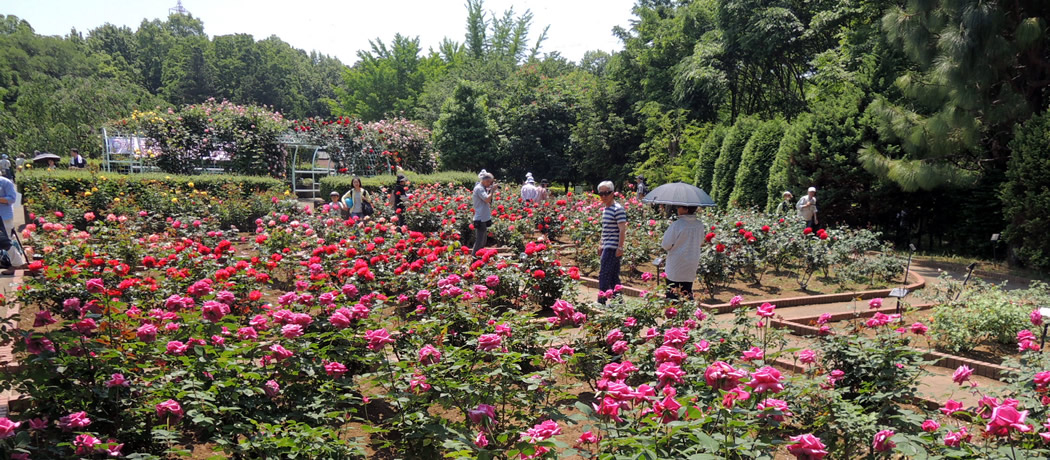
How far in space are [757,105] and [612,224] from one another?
23.0 m

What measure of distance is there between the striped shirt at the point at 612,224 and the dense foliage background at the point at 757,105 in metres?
8.68

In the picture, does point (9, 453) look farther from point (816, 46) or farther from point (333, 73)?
point (333, 73)

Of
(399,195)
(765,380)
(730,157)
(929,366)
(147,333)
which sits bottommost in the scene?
(929,366)

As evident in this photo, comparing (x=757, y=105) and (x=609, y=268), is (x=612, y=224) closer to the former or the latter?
Answer: (x=609, y=268)

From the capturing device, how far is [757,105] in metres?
26.8

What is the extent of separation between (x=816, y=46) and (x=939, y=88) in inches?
493

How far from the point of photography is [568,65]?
54.9 m

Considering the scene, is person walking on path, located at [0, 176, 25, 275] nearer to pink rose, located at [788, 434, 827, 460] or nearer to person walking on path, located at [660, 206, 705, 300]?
person walking on path, located at [660, 206, 705, 300]

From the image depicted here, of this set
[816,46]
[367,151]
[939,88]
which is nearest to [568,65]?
[816,46]

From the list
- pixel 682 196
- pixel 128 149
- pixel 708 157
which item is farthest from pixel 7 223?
pixel 708 157

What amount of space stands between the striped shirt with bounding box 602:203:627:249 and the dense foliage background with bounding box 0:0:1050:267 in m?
8.68

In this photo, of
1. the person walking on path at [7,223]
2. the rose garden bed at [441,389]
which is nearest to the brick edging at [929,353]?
the rose garden bed at [441,389]

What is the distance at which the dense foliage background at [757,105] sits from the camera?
1163 centimetres

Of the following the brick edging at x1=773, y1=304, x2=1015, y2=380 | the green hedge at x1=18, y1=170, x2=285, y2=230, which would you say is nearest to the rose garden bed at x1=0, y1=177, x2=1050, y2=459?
the brick edging at x1=773, y1=304, x2=1015, y2=380
